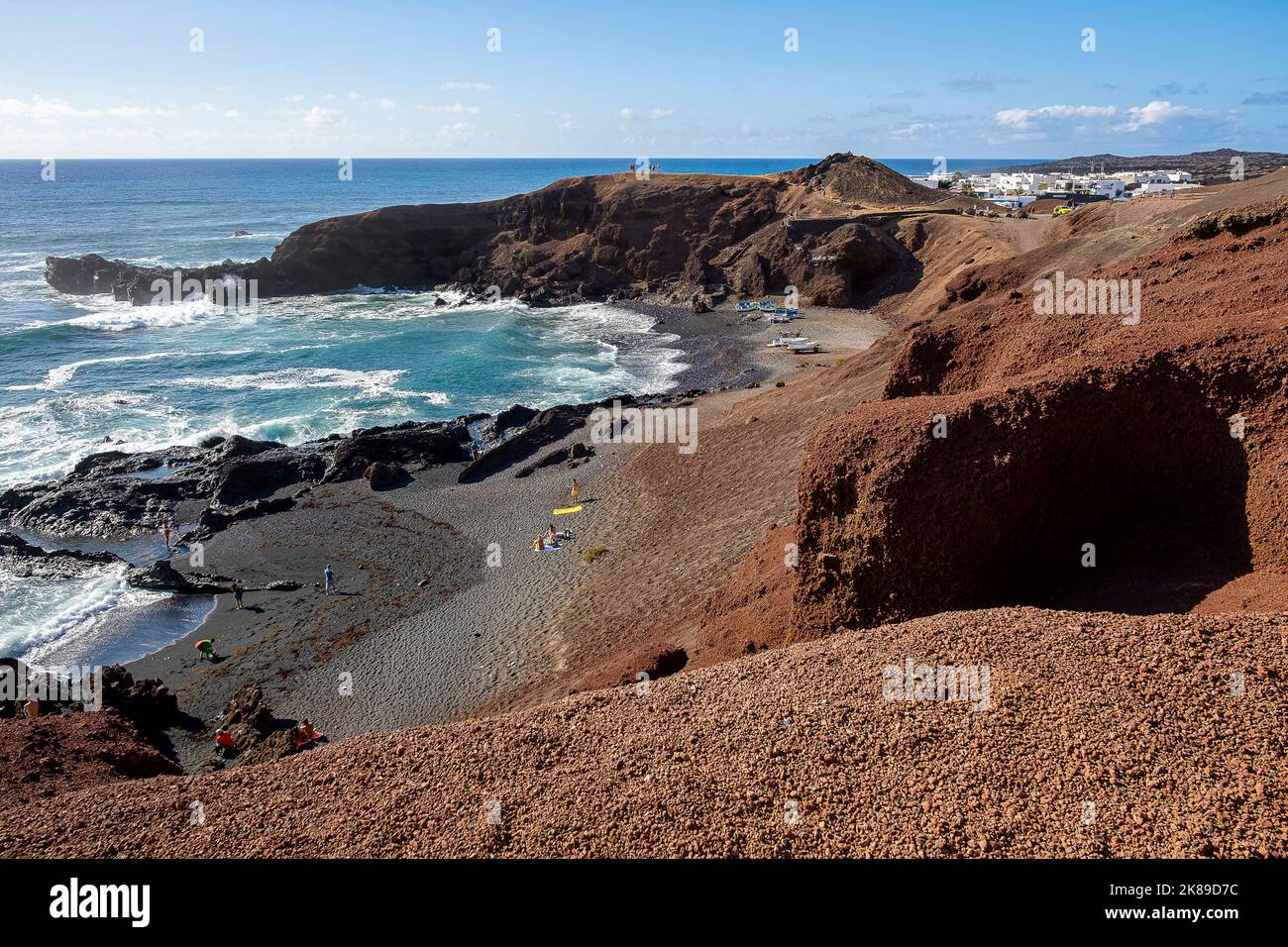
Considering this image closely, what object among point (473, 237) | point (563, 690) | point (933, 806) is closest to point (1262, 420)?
point (933, 806)

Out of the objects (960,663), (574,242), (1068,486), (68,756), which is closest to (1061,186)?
(574,242)

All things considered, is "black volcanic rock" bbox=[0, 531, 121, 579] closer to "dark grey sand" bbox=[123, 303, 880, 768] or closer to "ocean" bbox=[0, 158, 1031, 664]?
"ocean" bbox=[0, 158, 1031, 664]

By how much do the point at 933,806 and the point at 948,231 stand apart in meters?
58.0

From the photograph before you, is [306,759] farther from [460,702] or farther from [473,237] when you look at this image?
[473,237]

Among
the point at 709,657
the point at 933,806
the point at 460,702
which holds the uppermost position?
the point at 933,806

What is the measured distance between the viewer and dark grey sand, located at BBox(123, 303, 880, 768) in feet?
63.1

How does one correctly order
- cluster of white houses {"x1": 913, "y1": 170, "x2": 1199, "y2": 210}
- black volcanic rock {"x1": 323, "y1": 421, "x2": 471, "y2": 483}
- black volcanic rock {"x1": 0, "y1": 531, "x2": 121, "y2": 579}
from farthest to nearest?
1. cluster of white houses {"x1": 913, "y1": 170, "x2": 1199, "y2": 210}
2. black volcanic rock {"x1": 323, "y1": 421, "x2": 471, "y2": 483}
3. black volcanic rock {"x1": 0, "y1": 531, "x2": 121, "y2": 579}

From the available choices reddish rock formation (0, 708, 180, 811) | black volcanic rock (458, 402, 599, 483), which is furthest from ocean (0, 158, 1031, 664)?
reddish rock formation (0, 708, 180, 811)

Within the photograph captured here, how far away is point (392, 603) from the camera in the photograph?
23.8 metres

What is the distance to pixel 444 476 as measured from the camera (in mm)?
33312
